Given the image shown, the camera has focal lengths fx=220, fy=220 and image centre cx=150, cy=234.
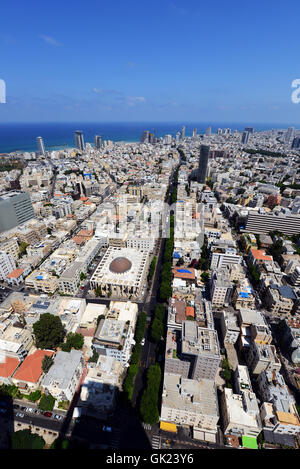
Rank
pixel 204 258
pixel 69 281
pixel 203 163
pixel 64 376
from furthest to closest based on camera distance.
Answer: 1. pixel 203 163
2. pixel 204 258
3. pixel 69 281
4. pixel 64 376

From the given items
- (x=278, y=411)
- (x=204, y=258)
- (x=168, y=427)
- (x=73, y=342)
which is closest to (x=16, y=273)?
(x=73, y=342)

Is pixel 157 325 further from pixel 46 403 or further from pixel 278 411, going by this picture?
pixel 278 411

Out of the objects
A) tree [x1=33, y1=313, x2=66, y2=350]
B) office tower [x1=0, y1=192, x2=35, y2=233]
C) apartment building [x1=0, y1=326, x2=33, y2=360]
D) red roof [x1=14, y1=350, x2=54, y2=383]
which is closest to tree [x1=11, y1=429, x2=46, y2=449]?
red roof [x1=14, y1=350, x2=54, y2=383]

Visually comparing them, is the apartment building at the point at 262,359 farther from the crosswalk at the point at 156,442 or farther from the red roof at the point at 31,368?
the red roof at the point at 31,368

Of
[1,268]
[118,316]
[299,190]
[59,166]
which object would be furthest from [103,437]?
[59,166]

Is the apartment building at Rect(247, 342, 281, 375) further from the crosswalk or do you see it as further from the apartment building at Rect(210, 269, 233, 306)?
the crosswalk

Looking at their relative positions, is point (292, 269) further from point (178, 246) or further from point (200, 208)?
point (200, 208)

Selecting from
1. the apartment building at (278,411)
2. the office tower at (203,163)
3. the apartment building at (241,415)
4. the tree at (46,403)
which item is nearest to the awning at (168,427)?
the apartment building at (241,415)
